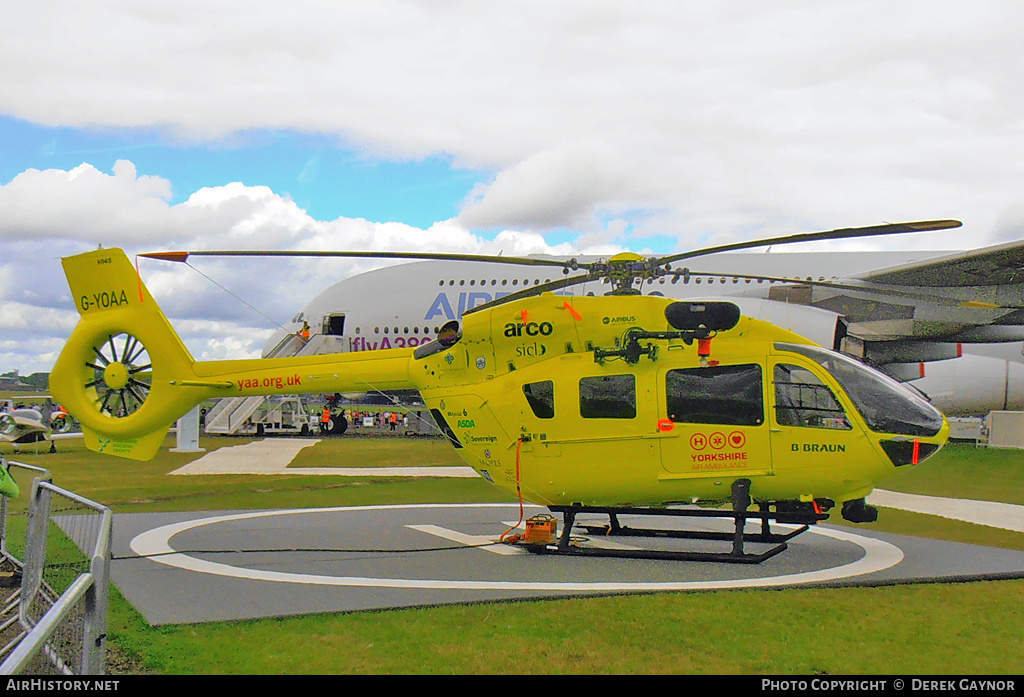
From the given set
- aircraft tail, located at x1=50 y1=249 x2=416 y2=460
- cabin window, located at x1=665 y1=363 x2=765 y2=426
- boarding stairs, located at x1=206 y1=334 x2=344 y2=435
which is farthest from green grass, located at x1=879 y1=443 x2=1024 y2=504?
boarding stairs, located at x1=206 y1=334 x2=344 y2=435

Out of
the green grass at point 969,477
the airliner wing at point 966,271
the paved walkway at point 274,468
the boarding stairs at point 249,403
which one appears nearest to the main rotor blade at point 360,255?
the green grass at point 969,477

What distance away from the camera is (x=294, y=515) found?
40.2 ft

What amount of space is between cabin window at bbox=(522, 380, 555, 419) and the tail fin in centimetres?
482

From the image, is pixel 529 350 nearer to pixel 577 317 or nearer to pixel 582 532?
pixel 577 317

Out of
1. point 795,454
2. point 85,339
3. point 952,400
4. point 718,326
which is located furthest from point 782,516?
point 952,400

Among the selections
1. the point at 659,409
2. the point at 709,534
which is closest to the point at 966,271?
the point at 709,534

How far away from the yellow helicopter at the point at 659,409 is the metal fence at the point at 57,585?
3934 mm

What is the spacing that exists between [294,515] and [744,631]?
311 inches

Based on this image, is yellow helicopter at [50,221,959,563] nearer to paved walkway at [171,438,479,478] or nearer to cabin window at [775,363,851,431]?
cabin window at [775,363,851,431]

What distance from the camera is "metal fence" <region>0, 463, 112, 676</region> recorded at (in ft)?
11.5

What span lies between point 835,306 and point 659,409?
15135mm

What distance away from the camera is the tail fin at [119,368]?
36.7 feet

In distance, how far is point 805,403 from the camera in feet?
29.1

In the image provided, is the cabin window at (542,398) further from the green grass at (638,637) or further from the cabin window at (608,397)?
the green grass at (638,637)
